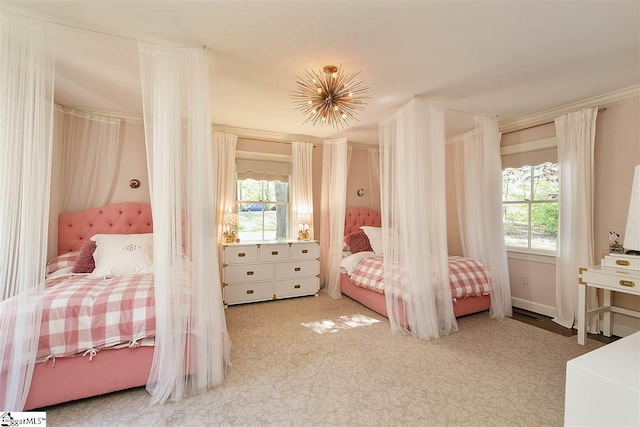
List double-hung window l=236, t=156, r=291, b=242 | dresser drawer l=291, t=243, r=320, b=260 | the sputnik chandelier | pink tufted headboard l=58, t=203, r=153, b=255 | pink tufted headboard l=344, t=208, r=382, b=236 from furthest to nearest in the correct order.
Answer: pink tufted headboard l=344, t=208, r=382, b=236 → double-hung window l=236, t=156, r=291, b=242 → dresser drawer l=291, t=243, r=320, b=260 → pink tufted headboard l=58, t=203, r=153, b=255 → the sputnik chandelier

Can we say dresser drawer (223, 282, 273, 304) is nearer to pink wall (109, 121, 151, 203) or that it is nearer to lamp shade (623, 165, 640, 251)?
pink wall (109, 121, 151, 203)

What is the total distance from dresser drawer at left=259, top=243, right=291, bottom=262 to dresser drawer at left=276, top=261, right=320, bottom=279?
11 centimetres

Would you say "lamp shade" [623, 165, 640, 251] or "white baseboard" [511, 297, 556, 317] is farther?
"white baseboard" [511, 297, 556, 317]

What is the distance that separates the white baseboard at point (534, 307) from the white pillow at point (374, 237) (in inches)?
76.6

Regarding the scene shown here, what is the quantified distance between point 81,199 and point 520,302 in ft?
19.1

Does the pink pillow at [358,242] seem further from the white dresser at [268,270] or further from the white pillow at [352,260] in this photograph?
the white dresser at [268,270]

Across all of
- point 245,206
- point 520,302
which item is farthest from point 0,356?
point 520,302

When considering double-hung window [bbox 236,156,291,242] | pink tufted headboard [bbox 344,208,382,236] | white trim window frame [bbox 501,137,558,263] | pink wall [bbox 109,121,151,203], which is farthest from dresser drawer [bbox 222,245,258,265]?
white trim window frame [bbox 501,137,558,263]

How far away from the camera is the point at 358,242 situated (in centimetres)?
448

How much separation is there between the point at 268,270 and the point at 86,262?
2.12 m

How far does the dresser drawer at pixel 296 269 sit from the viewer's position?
14.1 ft

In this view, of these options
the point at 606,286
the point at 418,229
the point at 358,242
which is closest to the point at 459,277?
the point at 418,229

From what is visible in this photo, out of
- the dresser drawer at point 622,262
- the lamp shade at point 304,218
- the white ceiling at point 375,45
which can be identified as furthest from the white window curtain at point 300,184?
the dresser drawer at point 622,262

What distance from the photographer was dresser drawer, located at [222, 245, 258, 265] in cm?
400
